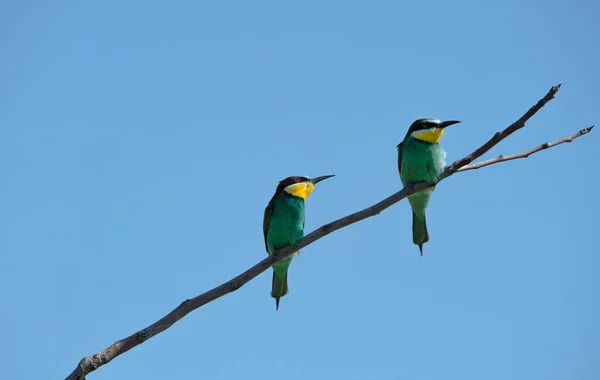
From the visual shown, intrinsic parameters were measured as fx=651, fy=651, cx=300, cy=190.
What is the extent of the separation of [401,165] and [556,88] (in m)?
2.76

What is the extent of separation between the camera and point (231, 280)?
3.73m

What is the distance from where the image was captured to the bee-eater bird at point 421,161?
19.4 feet

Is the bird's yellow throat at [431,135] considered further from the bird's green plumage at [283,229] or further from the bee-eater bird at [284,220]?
the bird's green plumage at [283,229]

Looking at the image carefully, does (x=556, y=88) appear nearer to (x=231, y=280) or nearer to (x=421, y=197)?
(x=231, y=280)

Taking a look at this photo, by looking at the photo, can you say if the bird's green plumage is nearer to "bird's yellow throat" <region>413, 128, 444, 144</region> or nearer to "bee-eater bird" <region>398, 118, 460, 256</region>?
"bee-eater bird" <region>398, 118, 460, 256</region>

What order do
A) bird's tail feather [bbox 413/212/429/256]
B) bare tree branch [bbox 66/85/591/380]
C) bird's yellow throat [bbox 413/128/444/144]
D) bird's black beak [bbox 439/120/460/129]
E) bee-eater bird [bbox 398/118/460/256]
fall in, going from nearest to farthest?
bare tree branch [bbox 66/85/591/380] < bee-eater bird [bbox 398/118/460/256] < bird's black beak [bbox 439/120/460/129] < bird's yellow throat [bbox 413/128/444/144] < bird's tail feather [bbox 413/212/429/256]

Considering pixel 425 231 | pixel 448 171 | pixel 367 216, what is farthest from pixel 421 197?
pixel 367 216

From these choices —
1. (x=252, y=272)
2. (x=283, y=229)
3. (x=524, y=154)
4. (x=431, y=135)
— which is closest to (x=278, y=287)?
(x=283, y=229)

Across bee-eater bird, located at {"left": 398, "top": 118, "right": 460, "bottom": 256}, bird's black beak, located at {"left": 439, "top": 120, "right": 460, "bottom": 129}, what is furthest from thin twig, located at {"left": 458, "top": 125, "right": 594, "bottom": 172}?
bird's black beak, located at {"left": 439, "top": 120, "right": 460, "bottom": 129}

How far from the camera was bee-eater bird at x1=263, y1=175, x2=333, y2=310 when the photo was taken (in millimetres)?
6336

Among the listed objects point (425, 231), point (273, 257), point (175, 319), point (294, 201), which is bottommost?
point (175, 319)

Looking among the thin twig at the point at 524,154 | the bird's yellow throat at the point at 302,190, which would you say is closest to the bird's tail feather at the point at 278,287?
the bird's yellow throat at the point at 302,190

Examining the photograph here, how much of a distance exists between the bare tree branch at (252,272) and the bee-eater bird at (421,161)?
1.59m

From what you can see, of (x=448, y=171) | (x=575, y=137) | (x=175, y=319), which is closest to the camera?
(x=175, y=319)
